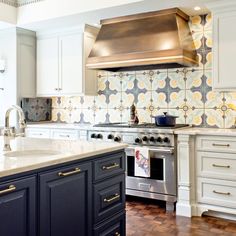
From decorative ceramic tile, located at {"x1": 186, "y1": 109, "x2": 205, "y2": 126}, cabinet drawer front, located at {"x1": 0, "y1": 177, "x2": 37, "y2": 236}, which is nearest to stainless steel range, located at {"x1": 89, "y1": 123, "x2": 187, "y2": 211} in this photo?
decorative ceramic tile, located at {"x1": 186, "y1": 109, "x2": 205, "y2": 126}

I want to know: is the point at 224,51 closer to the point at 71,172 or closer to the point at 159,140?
the point at 159,140

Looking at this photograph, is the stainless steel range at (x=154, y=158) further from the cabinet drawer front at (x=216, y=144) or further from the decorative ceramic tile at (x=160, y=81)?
the decorative ceramic tile at (x=160, y=81)

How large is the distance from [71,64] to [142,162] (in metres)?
1.85

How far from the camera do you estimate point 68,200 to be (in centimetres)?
191

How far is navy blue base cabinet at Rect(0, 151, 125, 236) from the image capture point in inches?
61.1

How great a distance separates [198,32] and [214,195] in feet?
6.60

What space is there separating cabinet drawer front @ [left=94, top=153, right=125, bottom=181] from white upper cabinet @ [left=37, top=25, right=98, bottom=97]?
2364 millimetres

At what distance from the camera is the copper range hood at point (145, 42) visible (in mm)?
3721

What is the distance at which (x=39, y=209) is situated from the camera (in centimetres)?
170

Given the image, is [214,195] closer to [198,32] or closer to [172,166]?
[172,166]

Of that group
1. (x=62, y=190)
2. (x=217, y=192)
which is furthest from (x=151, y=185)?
(x=62, y=190)

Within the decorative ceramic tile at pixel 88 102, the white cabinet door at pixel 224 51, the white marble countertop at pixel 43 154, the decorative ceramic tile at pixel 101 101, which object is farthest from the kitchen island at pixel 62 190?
the decorative ceramic tile at pixel 88 102

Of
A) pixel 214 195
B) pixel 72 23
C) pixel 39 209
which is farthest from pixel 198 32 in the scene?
pixel 39 209

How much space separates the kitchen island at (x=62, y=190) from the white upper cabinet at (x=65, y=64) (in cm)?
213
